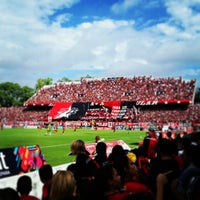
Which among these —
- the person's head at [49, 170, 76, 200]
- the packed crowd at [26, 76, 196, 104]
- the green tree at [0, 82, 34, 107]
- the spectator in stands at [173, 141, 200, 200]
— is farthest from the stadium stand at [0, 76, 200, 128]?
the person's head at [49, 170, 76, 200]

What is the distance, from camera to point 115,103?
61.8 m

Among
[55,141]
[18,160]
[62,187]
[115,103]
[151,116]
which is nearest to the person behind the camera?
[62,187]

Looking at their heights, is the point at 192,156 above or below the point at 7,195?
above

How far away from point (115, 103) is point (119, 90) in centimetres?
543

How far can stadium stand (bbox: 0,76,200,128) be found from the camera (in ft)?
181

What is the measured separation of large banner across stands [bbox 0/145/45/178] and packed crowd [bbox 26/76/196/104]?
49489 millimetres

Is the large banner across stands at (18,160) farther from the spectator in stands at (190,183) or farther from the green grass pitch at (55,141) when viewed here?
the green grass pitch at (55,141)

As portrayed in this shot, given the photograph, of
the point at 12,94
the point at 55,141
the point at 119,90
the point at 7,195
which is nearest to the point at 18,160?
the point at 7,195

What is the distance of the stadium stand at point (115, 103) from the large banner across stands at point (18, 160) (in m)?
38.9

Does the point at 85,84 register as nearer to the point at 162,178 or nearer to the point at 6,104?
the point at 6,104

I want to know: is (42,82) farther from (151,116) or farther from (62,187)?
(62,187)

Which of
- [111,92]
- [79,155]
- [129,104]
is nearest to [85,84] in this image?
[111,92]

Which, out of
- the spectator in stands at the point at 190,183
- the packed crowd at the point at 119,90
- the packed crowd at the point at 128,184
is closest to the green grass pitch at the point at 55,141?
the packed crowd at the point at 128,184

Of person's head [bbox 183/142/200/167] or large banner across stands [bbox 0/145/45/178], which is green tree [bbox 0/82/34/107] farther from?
person's head [bbox 183/142/200/167]
